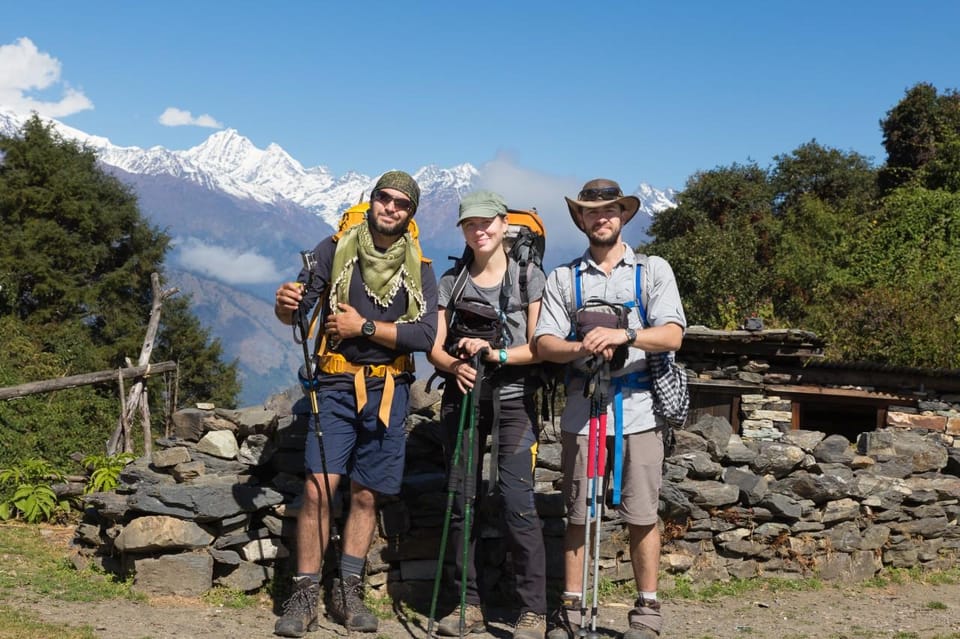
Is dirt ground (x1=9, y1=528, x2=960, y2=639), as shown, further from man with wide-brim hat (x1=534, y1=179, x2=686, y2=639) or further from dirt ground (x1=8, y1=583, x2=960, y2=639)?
man with wide-brim hat (x1=534, y1=179, x2=686, y2=639)

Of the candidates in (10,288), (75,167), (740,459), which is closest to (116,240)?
(75,167)

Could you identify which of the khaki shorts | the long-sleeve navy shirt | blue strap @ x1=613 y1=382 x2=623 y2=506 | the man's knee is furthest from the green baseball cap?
the man's knee

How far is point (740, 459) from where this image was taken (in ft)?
24.3

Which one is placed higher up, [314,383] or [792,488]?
[314,383]

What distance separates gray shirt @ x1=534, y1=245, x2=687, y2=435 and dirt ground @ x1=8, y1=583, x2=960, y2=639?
54.4 inches

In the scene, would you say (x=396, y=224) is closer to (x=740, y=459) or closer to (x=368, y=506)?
(x=368, y=506)

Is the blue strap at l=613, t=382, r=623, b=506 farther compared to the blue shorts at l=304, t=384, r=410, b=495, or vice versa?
the blue shorts at l=304, t=384, r=410, b=495

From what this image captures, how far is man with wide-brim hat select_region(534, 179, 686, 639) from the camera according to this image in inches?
197

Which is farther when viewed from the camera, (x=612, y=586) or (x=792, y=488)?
(x=792, y=488)

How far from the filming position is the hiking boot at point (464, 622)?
17.2 ft

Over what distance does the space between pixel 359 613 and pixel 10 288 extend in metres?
31.1

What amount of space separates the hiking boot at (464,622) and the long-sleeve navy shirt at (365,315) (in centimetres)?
139

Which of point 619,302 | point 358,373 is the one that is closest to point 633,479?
point 619,302

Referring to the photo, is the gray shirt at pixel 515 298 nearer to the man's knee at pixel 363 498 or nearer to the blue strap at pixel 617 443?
the blue strap at pixel 617 443
